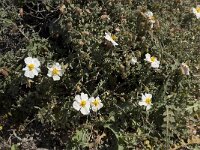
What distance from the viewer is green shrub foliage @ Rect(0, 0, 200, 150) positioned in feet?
11.8

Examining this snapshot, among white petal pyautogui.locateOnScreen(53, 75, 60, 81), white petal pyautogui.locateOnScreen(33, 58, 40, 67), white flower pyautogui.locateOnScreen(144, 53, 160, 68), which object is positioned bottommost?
white petal pyautogui.locateOnScreen(53, 75, 60, 81)

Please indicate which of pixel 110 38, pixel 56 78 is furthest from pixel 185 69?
pixel 56 78

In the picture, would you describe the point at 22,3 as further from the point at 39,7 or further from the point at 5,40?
the point at 5,40

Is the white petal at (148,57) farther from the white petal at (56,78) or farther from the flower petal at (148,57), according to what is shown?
the white petal at (56,78)

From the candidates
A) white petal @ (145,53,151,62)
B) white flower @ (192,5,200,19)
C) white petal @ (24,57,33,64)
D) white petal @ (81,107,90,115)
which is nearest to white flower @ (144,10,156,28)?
white petal @ (145,53,151,62)

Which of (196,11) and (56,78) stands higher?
(196,11)

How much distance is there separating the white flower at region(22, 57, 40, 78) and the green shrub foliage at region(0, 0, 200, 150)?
69 millimetres

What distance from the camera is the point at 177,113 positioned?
3666mm

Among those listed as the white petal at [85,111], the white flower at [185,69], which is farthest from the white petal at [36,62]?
the white flower at [185,69]

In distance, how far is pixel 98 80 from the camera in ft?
12.7

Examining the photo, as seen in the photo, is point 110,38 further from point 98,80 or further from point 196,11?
point 196,11

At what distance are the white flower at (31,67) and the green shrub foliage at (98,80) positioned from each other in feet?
0.23

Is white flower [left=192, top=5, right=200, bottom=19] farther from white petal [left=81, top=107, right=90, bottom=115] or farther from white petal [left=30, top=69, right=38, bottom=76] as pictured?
white petal [left=30, top=69, right=38, bottom=76]

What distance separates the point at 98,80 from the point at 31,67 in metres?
0.67
